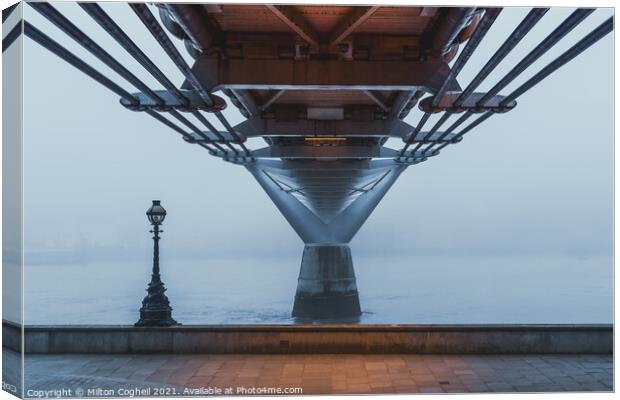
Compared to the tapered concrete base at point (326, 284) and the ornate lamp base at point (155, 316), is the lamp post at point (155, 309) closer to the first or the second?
the ornate lamp base at point (155, 316)

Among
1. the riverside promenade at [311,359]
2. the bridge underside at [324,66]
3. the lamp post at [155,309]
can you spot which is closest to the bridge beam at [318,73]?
the bridge underside at [324,66]

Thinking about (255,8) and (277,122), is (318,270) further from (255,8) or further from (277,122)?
(255,8)

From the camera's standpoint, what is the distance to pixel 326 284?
41.1 m

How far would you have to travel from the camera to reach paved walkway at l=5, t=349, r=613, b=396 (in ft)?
25.1

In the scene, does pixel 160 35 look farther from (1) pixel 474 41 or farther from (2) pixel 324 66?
(1) pixel 474 41

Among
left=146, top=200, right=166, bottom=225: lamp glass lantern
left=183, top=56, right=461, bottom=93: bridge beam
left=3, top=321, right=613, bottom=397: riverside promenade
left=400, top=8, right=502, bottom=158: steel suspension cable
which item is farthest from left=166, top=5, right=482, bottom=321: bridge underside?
left=3, top=321, right=613, bottom=397: riverside promenade

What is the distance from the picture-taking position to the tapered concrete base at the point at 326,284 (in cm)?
3981

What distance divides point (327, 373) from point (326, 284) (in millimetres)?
33180

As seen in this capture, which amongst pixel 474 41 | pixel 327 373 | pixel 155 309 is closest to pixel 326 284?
pixel 155 309

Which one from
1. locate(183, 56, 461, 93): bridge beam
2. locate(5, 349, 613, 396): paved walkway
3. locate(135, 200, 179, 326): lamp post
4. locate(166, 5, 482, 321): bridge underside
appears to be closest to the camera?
locate(5, 349, 613, 396): paved walkway

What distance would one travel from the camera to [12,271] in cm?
719

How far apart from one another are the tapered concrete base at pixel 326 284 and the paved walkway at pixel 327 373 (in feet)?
100

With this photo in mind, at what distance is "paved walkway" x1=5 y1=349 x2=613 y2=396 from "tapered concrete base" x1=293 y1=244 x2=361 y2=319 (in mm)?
30512

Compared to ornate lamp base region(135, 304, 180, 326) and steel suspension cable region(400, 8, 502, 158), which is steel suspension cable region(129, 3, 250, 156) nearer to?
ornate lamp base region(135, 304, 180, 326)
